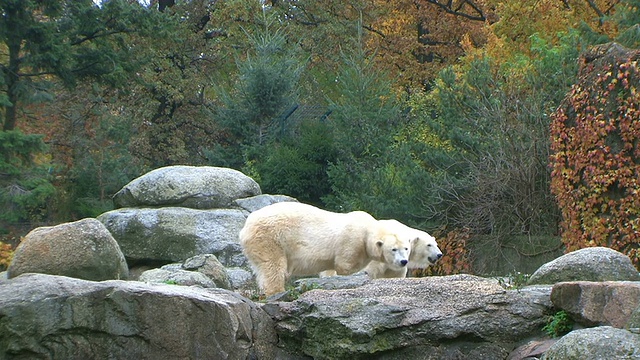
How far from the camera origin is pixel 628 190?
39.4 feet

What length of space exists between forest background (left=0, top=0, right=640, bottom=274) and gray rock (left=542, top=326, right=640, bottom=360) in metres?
5.56

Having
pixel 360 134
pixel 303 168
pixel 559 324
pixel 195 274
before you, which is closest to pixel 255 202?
pixel 303 168

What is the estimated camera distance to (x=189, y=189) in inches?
629

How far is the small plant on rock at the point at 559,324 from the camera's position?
778 centimetres

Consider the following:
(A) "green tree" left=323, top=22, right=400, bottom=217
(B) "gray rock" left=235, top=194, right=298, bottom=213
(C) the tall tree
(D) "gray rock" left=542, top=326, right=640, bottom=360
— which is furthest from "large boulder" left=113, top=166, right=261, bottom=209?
(D) "gray rock" left=542, top=326, right=640, bottom=360

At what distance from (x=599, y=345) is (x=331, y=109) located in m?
14.3

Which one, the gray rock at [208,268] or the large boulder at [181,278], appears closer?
the large boulder at [181,278]

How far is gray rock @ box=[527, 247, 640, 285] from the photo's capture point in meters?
8.47

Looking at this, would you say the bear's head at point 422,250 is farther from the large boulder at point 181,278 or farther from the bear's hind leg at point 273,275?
the large boulder at point 181,278

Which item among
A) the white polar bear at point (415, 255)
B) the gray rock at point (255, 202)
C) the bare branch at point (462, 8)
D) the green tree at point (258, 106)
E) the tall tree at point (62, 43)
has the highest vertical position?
the bare branch at point (462, 8)

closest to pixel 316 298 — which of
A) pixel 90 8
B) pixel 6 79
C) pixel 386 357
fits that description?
pixel 386 357

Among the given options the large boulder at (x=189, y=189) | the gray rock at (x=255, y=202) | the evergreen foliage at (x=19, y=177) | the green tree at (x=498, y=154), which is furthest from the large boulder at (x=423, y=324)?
the evergreen foliage at (x=19, y=177)

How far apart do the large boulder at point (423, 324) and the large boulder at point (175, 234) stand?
731cm

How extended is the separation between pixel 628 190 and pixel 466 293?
4.62 metres
